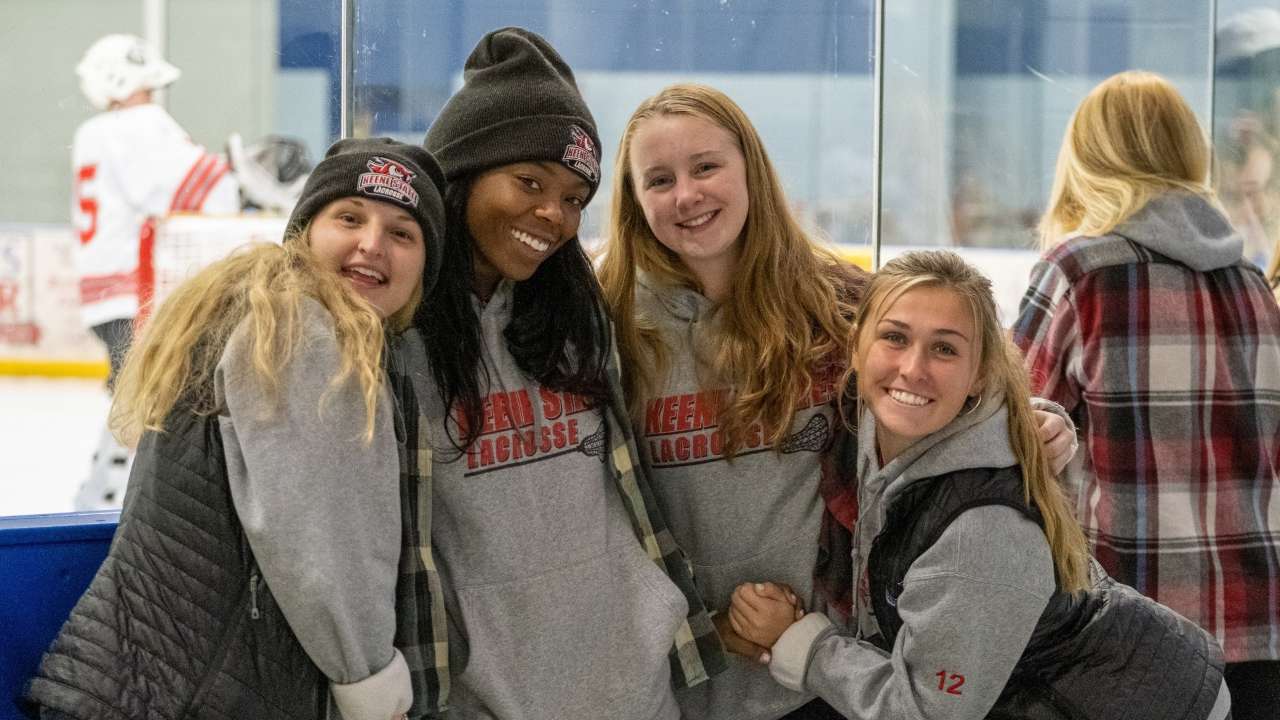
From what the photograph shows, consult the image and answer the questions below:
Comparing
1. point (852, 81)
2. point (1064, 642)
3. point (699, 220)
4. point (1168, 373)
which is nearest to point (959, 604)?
point (1064, 642)

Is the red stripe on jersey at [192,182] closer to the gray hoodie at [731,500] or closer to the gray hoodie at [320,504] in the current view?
the gray hoodie at [731,500]

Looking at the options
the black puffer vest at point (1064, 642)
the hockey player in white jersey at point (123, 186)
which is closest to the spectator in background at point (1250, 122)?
the black puffer vest at point (1064, 642)

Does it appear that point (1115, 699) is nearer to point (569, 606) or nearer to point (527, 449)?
point (569, 606)

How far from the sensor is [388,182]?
4.83ft

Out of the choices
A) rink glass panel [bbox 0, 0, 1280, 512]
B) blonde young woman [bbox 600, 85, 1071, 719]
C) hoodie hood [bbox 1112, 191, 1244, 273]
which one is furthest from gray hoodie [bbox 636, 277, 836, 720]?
hoodie hood [bbox 1112, 191, 1244, 273]

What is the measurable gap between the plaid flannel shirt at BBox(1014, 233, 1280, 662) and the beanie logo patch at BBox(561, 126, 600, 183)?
88cm

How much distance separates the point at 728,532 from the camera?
173 cm

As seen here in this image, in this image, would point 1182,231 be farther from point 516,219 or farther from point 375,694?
point 375,694

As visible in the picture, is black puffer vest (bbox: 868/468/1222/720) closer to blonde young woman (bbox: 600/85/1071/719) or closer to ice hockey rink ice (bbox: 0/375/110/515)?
blonde young woman (bbox: 600/85/1071/719)

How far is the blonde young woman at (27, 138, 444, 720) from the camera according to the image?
126 cm

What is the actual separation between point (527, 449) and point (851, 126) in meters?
1.84

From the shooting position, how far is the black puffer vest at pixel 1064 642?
157 cm

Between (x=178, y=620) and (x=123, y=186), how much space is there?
3874 mm

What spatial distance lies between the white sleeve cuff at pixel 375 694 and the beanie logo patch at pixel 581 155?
64 centimetres
